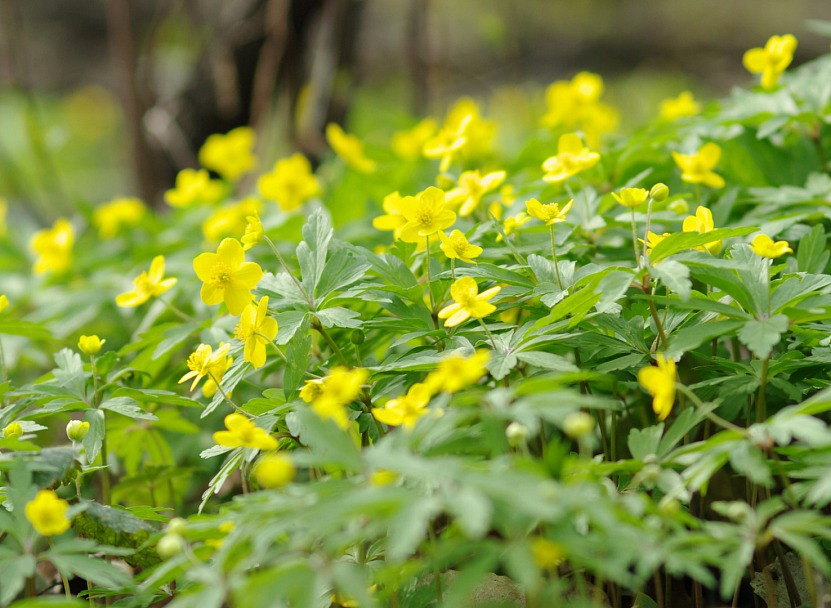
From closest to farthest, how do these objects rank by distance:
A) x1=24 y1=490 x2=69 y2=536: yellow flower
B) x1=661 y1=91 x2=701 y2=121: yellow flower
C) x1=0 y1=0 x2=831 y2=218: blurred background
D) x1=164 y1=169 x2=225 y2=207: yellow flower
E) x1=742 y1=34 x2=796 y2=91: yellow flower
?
x1=24 y1=490 x2=69 y2=536: yellow flower < x1=742 y1=34 x2=796 y2=91: yellow flower < x1=661 y1=91 x2=701 y2=121: yellow flower < x1=164 y1=169 x2=225 y2=207: yellow flower < x1=0 y1=0 x2=831 y2=218: blurred background

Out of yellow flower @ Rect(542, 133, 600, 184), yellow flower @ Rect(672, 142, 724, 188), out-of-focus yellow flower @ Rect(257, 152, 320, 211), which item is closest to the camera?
yellow flower @ Rect(542, 133, 600, 184)

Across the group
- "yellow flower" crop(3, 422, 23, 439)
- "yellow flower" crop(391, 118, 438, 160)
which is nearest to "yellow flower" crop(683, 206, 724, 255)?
"yellow flower" crop(3, 422, 23, 439)

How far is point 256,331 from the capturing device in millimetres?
1255

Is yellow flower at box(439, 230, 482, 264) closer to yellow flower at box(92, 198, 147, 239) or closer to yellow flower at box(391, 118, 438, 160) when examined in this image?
yellow flower at box(391, 118, 438, 160)

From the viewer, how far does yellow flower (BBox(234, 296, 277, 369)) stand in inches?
48.8

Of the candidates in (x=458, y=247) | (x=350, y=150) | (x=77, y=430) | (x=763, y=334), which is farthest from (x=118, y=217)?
(x=763, y=334)

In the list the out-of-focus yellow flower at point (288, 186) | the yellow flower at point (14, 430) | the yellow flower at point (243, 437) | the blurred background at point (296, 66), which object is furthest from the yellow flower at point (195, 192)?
the yellow flower at point (243, 437)

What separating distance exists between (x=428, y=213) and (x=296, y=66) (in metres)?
2.53

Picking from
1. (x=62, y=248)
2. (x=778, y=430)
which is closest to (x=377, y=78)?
(x=62, y=248)

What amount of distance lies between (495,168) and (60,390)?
1.45m

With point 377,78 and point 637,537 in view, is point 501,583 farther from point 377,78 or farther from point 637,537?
point 377,78

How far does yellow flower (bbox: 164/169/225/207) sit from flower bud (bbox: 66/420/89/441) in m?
1.15

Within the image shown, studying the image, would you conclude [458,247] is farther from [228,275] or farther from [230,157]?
[230,157]

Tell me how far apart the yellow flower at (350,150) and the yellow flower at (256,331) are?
4.26ft
